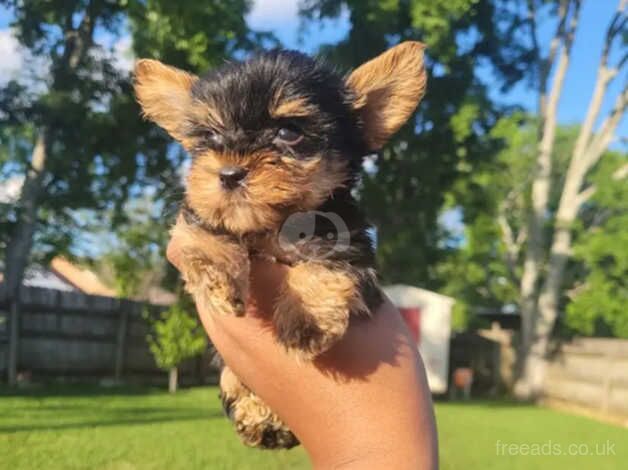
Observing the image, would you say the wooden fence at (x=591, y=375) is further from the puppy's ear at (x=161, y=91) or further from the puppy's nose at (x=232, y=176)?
the puppy's nose at (x=232, y=176)

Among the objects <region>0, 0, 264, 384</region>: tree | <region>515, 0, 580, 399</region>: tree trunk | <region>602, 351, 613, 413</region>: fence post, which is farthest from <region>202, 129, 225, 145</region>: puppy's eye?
<region>515, 0, 580, 399</region>: tree trunk

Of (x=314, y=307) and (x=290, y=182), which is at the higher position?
(x=290, y=182)

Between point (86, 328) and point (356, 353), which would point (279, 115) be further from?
point (86, 328)

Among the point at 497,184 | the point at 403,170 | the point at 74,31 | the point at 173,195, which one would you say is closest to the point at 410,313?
the point at 403,170

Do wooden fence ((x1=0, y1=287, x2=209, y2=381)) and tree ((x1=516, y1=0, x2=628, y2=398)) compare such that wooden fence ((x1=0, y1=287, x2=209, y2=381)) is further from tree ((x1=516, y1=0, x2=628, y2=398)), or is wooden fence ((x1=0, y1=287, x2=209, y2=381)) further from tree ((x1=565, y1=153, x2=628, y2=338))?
tree ((x1=565, y1=153, x2=628, y2=338))

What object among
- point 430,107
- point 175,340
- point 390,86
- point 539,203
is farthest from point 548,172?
point 390,86

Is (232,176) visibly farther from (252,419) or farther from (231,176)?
(252,419)
